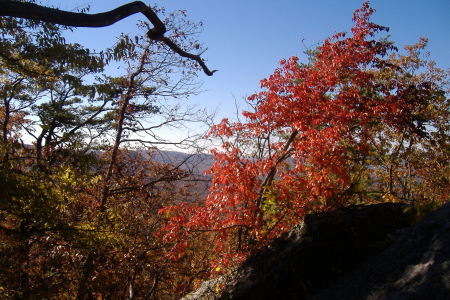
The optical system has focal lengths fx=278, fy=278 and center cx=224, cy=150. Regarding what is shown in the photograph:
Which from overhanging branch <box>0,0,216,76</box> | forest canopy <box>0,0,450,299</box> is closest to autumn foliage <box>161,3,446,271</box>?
forest canopy <box>0,0,450,299</box>

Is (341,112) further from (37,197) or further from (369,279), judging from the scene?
(37,197)

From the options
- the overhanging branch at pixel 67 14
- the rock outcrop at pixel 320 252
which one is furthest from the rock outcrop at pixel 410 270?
the overhanging branch at pixel 67 14

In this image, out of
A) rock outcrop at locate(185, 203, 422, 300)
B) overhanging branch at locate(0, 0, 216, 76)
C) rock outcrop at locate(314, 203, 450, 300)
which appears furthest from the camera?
rock outcrop at locate(185, 203, 422, 300)

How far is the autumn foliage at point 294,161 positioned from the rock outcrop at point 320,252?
69 centimetres

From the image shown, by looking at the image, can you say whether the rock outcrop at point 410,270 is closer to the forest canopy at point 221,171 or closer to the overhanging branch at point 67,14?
the forest canopy at point 221,171

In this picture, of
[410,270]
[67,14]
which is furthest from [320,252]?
[67,14]

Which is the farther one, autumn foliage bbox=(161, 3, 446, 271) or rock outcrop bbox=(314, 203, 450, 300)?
autumn foliage bbox=(161, 3, 446, 271)

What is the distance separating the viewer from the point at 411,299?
2.69 m

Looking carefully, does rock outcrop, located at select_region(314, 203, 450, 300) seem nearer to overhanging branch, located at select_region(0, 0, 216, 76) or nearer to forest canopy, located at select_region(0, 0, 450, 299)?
forest canopy, located at select_region(0, 0, 450, 299)

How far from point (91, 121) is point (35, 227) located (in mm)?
12204

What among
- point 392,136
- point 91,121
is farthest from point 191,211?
point 392,136

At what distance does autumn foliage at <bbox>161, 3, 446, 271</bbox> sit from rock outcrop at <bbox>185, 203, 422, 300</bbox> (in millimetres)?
690

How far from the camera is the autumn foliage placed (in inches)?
218

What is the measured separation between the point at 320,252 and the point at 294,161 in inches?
79.1
